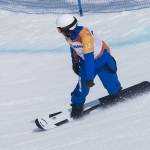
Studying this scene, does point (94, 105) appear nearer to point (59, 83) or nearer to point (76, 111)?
point (76, 111)

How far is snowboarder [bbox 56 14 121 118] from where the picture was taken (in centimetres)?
589

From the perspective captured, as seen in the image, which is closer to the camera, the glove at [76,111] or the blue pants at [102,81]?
the blue pants at [102,81]

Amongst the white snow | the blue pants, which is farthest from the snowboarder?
the white snow

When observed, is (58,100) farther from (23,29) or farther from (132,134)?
(23,29)

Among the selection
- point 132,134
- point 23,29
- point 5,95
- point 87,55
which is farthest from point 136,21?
point 132,134

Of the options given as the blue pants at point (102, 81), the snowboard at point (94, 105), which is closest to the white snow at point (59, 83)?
the snowboard at point (94, 105)

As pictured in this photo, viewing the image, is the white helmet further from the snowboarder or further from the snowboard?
the snowboard

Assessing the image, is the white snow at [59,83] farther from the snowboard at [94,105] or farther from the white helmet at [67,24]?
the white helmet at [67,24]

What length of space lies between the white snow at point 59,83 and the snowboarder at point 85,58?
274mm

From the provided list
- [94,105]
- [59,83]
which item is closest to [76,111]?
[94,105]

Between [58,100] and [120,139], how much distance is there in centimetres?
237

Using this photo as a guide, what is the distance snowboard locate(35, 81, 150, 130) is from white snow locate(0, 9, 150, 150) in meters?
0.09

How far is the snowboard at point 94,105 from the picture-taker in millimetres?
6395

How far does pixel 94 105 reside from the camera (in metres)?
6.55
